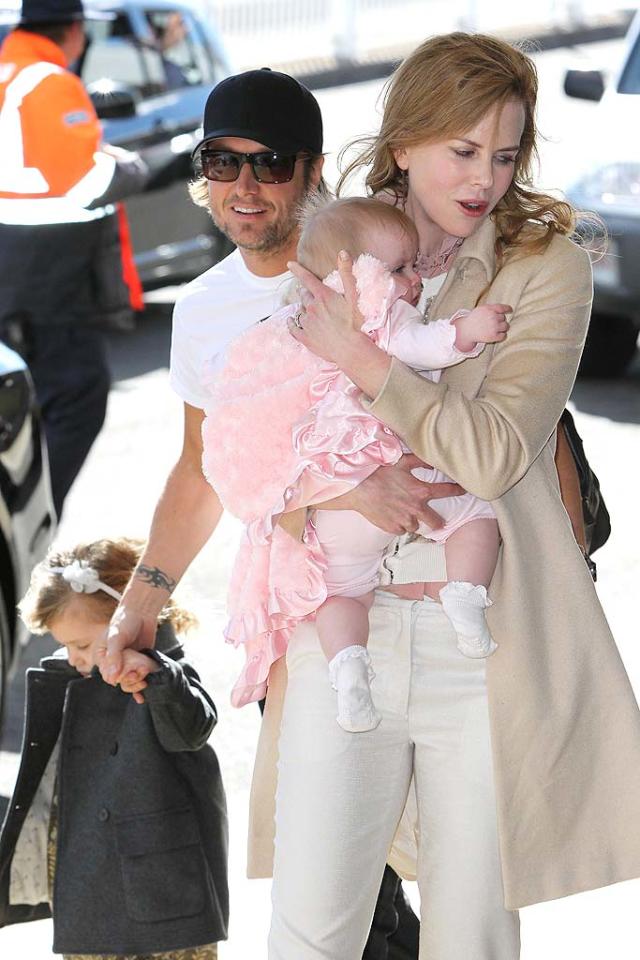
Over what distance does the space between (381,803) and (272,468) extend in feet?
1.95

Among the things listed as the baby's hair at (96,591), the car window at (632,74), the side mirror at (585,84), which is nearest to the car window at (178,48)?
the side mirror at (585,84)

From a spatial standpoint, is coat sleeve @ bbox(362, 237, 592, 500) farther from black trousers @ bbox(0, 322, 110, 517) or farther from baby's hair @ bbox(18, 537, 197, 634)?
black trousers @ bbox(0, 322, 110, 517)

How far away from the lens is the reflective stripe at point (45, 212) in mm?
6762

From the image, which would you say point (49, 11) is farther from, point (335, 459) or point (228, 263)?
point (335, 459)

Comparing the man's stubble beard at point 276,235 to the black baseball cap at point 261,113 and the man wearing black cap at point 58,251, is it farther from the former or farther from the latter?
the man wearing black cap at point 58,251

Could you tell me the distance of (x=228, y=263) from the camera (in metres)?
3.59

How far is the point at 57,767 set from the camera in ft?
11.9

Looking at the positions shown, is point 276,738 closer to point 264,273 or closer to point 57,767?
Result: point 57,767

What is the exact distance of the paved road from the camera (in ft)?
14.5

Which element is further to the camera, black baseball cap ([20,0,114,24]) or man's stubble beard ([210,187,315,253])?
black baseball cap ([20,0,114,24])

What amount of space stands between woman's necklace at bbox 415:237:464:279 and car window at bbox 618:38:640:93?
7.08 meters

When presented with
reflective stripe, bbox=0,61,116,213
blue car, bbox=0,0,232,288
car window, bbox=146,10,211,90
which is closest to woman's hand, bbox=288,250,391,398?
reflective stripe, bbox=0,61,116,213

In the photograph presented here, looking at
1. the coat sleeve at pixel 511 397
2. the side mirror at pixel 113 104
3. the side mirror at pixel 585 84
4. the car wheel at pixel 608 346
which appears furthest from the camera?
the side mirror at pixel 585 84

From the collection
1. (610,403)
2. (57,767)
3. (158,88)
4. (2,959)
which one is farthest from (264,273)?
(158,88)
